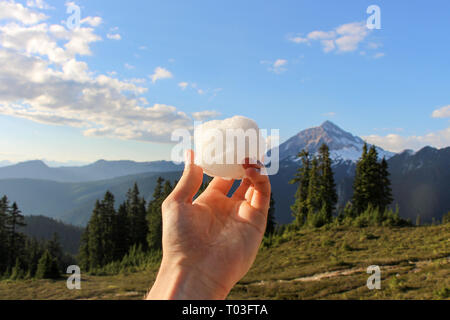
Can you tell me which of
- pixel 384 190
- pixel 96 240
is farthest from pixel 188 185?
pixel 96 240

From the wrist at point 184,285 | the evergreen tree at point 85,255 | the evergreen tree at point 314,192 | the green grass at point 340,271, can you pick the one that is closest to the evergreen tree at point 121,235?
the evergreen tree at point 85,255

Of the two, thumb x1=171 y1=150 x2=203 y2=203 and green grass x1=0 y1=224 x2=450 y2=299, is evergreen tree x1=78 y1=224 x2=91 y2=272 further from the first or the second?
thumb x1=171 y1=150 x2=203 y2=203

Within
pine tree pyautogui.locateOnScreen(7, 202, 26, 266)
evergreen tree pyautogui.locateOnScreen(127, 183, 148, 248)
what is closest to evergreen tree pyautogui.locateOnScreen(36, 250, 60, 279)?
pine tree pyautogui.locateOnScreen(7, 202, 26, 266)

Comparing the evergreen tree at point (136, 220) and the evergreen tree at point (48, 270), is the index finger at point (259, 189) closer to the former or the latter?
the evergreen tree at point (48, 270)

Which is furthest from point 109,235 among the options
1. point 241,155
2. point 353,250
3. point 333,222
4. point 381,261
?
point 241,155

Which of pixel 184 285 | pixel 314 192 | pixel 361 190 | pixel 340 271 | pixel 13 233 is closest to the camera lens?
pixel 184 285

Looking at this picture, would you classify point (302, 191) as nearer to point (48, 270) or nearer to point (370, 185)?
point (370, 185)
